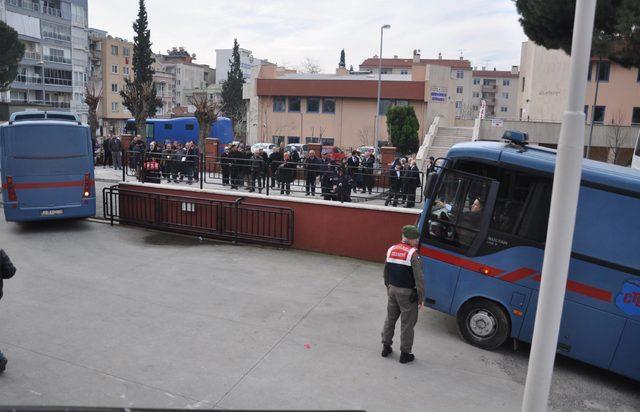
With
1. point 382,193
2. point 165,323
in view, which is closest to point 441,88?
point 382,193

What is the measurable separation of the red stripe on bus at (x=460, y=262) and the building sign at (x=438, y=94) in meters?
43.8

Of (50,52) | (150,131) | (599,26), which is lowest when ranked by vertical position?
(150,131)

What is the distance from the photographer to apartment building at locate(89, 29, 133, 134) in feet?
258

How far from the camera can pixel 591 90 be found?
39406 mm

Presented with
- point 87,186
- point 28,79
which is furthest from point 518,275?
point 28,79

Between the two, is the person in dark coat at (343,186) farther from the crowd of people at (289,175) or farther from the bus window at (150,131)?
the bus window at (150,131)

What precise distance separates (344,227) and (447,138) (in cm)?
2870

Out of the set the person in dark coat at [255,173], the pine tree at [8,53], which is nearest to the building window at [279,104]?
the pine tree at [8,53]

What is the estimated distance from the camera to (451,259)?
8086 mm

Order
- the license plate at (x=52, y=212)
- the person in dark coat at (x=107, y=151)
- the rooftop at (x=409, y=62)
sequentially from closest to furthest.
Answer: the license plate at (x=52, y=212), the person in dark coat at (x=107, y=151), the rooftop at (x=409, y=62)

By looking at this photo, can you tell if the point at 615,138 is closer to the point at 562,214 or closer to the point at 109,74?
the point at 562,214

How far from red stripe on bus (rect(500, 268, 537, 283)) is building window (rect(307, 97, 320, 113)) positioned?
47.5 meters

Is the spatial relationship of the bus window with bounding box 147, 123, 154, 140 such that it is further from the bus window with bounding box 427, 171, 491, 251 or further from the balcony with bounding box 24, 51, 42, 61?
the balcony with bounding box 24, 51, 42, 61

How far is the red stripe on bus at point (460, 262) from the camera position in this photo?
774 centimetres
